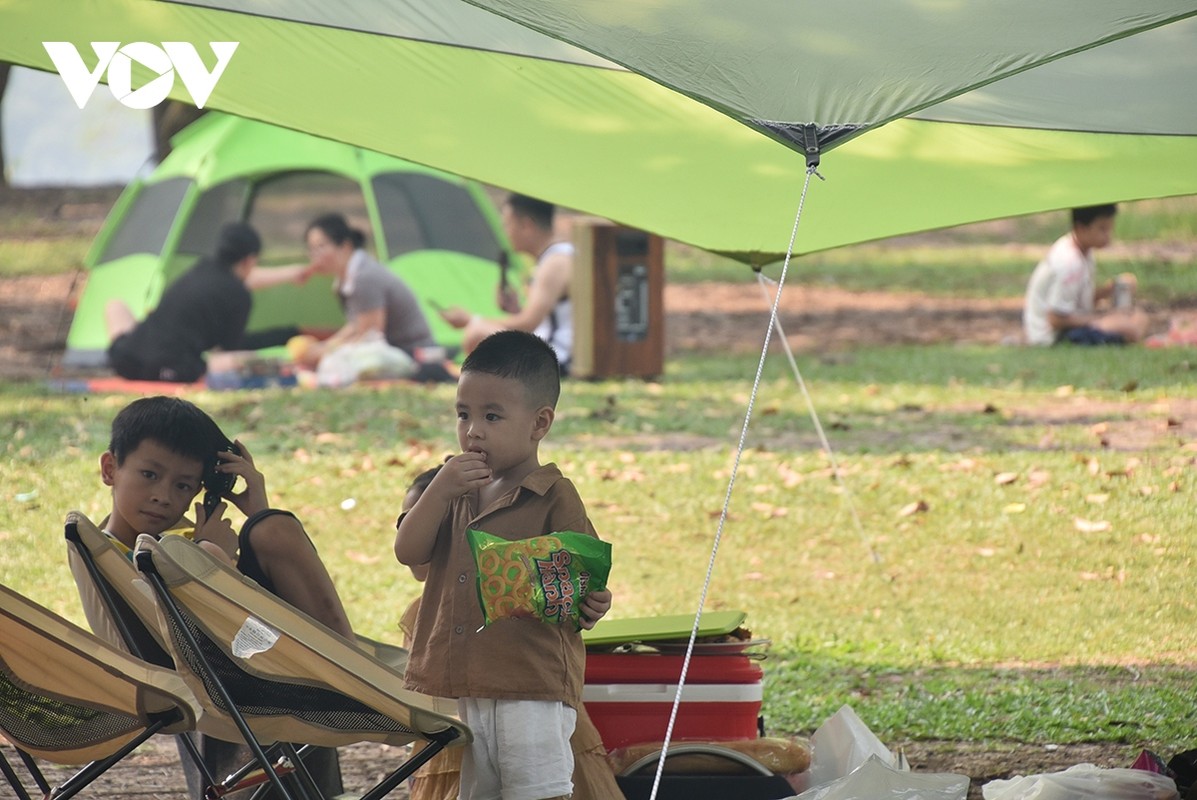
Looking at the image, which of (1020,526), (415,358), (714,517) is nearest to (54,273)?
(415,358)

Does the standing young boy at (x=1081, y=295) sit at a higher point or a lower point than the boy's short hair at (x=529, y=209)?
lower

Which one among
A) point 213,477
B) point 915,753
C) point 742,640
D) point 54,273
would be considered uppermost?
point 54,273

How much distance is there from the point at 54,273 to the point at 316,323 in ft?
15.2

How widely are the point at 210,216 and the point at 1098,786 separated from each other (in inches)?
323

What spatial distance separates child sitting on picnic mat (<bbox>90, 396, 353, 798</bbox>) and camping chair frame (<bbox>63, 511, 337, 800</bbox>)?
16 centimetres

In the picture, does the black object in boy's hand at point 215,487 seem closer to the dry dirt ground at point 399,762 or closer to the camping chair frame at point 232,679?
the camping chair frame at point 232,679

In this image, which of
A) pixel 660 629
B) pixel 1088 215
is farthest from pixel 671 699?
pixel 1088 215

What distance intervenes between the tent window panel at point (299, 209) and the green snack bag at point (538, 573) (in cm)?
1243

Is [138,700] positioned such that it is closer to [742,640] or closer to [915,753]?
[742,640]

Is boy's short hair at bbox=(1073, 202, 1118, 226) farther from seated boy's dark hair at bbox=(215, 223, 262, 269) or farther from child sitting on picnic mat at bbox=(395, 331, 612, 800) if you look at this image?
child sitting on picnic mat at bbox=(395, 331, 612, 800)

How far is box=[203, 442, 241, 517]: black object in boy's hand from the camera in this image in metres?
3.87

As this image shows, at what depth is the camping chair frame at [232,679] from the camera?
9.84ft

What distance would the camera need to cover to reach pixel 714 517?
7.22 metres

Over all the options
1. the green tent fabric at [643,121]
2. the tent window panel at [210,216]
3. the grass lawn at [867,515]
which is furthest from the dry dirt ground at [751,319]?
the green tent fabric at [643,121]
